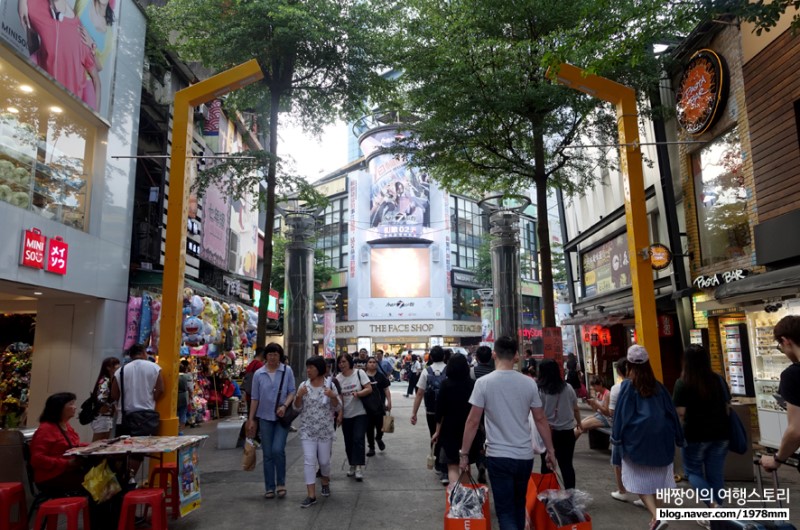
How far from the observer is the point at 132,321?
36.6 ft

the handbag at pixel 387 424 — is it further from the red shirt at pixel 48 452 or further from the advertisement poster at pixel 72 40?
the advertisement poster at pixel 72 40

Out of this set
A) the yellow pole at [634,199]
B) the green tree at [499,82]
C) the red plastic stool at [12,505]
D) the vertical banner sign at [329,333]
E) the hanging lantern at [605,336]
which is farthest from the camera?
the vertical banner sign at [329,333]

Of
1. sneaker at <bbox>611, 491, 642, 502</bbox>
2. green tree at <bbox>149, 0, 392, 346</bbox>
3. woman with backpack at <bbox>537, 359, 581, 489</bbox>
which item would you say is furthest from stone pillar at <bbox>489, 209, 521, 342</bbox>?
woman with backpack at <bbox>537, 359, 581, 489</bbox>

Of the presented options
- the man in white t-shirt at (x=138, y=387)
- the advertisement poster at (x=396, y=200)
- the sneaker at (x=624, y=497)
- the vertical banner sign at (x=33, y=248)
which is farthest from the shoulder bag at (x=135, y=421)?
the advertisement poster at (x=396, y=200)

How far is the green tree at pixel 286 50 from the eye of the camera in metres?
11.2

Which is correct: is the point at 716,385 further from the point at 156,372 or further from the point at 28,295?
the point at 28,295

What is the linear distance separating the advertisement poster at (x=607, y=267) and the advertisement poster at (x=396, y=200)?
948 inches

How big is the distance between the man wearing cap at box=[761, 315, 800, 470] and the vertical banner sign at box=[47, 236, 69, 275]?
9.42 m

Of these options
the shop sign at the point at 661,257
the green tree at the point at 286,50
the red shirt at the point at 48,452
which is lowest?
the red shirt at the point at 48,452

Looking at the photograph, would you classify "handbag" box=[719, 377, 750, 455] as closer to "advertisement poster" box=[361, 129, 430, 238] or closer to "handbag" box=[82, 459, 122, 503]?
"handbag" box=[82, 459, 122, 503]

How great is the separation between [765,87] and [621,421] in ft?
25.3

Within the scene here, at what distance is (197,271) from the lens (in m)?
15.5

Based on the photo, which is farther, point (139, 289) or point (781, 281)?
point (139, 289)

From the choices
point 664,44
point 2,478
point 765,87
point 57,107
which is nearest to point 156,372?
point 2,478
